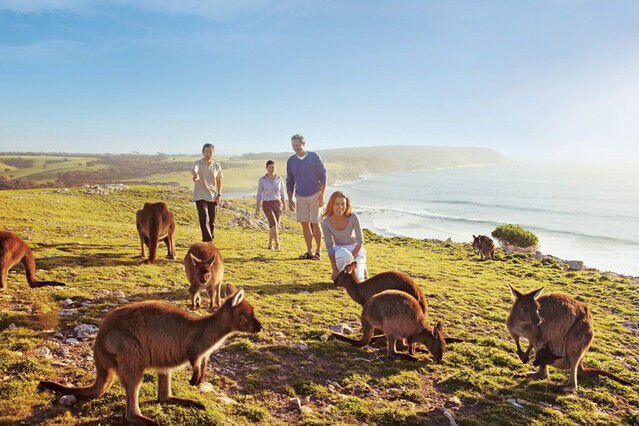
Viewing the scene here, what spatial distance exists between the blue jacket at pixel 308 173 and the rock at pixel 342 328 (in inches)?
232

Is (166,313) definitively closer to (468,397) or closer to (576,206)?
(468,397)

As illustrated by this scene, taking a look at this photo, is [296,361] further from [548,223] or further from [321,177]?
[548,223]

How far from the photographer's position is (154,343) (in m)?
3.88

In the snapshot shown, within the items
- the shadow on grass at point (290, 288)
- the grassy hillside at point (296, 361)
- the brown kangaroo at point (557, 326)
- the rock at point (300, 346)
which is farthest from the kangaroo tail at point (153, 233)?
the brown kangaroo at point (557, 326)

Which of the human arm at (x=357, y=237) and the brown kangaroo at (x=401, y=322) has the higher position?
the human arm at (x=357, y=237)

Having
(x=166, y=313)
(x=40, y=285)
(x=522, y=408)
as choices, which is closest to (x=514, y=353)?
(x=522, y=408)

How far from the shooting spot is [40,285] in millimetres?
7121

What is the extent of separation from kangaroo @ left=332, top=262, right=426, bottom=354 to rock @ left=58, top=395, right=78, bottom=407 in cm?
406

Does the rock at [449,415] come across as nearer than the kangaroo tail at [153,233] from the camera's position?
Yes

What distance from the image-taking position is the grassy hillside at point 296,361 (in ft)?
14.3

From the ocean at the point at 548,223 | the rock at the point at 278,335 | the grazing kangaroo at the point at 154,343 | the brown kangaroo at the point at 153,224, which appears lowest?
the ocean at the point at 548,223

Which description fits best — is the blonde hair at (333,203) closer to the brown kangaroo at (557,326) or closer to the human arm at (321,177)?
the human arm at (321,177)

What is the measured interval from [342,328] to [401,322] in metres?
1.68

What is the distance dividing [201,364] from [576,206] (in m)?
89.2
